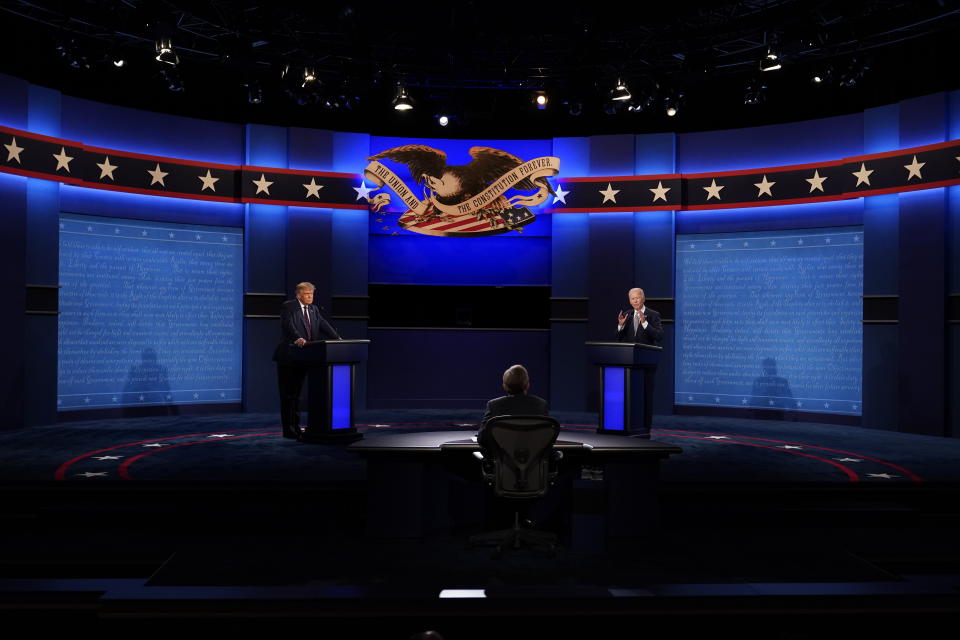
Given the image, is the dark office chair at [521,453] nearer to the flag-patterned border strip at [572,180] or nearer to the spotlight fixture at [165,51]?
the spotlight fixture at [165,51]

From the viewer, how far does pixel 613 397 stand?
7.38 metres

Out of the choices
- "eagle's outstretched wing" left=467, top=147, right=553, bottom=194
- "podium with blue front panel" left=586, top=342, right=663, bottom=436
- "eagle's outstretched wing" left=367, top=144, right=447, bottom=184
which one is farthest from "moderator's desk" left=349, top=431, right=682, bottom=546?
"eagle's outstretched wing" left=367, top=144, right=447, bottom=184

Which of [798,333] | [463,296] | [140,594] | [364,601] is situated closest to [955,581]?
[364,601]

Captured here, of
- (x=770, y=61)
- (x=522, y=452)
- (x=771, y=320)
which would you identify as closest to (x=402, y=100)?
(x=770, y=61)

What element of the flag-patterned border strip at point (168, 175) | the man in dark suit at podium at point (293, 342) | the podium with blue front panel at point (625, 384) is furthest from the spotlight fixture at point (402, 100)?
the podium with blue front panel at point (625, 384)

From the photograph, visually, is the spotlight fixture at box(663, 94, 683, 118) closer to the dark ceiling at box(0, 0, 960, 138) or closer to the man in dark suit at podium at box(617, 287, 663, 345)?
the dark ceiling at box(0, 0, 960, 138)

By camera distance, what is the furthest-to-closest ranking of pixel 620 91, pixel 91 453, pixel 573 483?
pixel 620 91 < pixel 91 453 < pixel 573 483

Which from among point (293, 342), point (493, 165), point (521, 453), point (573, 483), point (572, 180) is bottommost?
point (573, 483)

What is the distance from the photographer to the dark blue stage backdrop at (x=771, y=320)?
9.05 metres

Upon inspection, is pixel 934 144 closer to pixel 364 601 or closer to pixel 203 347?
pixel 364 601

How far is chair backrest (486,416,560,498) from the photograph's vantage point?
13.0ft

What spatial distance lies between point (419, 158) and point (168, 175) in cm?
325

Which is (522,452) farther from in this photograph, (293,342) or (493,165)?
(493,165)

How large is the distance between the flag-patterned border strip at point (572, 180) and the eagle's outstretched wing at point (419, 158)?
0.65 m
